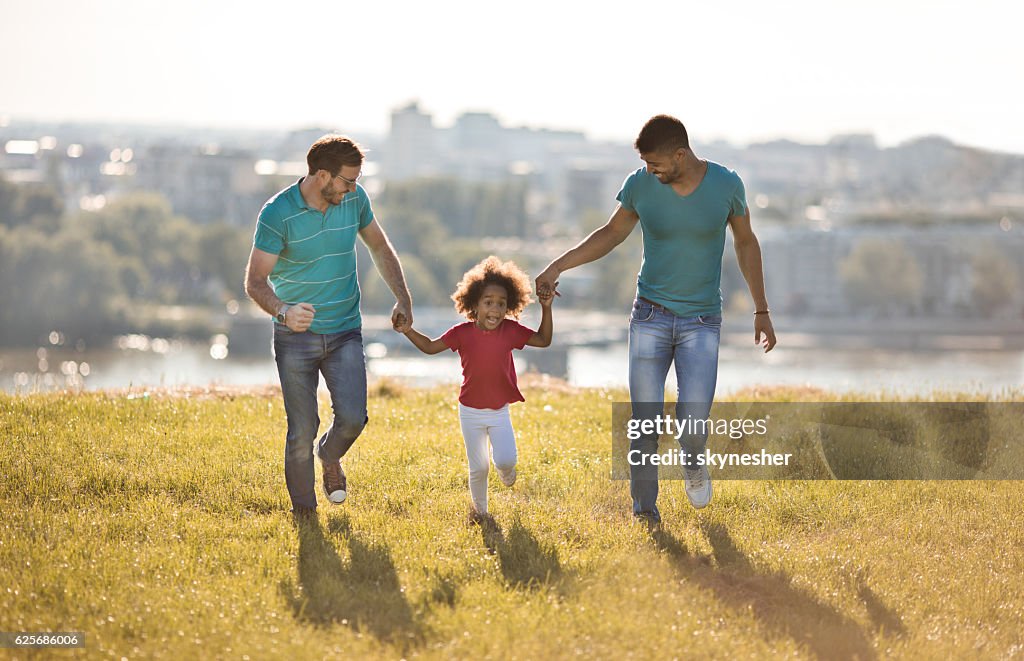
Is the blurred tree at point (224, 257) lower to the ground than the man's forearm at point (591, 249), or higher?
higher

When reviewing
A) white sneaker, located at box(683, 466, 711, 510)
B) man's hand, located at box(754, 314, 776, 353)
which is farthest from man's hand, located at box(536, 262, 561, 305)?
white sneaker, located at box(683, 466, 711, 510)

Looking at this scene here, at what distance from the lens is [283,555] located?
4.49 metres

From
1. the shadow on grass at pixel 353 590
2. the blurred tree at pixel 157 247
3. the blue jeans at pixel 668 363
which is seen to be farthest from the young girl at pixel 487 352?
the blurred tree at pixel 157 247

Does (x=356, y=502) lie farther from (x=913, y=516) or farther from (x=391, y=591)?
(x=913, y=516)

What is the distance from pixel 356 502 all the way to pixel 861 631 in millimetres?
2272

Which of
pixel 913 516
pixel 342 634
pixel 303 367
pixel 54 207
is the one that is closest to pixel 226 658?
pixel 342 634

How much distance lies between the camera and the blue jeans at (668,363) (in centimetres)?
499

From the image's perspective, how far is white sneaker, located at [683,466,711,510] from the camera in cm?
522

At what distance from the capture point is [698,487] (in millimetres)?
5227

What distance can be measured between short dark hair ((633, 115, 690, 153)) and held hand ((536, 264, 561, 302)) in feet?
2.10

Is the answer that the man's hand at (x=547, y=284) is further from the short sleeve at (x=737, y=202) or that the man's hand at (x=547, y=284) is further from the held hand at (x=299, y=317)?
the held hand at (x=299, y=317)

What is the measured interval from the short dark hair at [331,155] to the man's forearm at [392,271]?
47cm

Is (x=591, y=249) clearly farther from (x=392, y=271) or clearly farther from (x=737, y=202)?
(x=392, y=271)

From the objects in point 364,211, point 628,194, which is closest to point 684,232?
point 628,194
